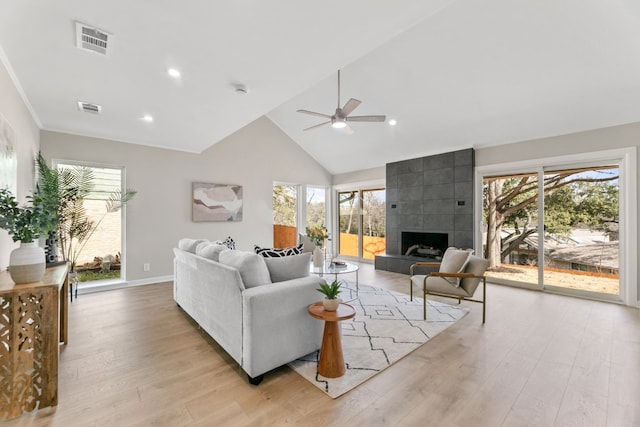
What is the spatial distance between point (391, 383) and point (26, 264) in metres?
2.64

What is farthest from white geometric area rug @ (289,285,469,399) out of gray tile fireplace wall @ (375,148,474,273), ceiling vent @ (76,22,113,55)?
ceiling vent @ (76,22,113,55)

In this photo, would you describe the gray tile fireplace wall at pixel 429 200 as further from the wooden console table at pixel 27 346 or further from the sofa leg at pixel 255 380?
the wooden console table at pixel 27 346

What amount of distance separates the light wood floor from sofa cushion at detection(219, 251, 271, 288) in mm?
722

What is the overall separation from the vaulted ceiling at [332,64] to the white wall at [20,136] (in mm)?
147

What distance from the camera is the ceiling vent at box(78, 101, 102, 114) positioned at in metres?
3.37

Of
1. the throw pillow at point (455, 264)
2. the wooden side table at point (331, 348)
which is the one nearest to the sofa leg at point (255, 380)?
the wooden side table at point (331, 348)

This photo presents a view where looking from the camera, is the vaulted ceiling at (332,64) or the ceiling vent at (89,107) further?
the ceiling vent at (89,107)

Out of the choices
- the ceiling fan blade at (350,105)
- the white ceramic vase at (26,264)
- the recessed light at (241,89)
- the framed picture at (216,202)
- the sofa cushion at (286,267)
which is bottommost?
the sofa cushion at (286,267)

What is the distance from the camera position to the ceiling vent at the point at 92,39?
2.10m

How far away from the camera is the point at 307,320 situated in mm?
2275

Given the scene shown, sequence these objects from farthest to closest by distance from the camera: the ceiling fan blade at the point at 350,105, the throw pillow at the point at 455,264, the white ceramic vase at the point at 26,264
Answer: the throw pillow at the point at 455,264, the ceiling fan blade at the point at 350,105, the white ceramic vase at the point at 26,264

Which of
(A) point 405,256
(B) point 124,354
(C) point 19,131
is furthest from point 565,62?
(C) point 19,131

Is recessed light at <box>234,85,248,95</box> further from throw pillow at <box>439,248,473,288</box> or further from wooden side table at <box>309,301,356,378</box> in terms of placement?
throw pillow at <box>439,248,473,288</box>

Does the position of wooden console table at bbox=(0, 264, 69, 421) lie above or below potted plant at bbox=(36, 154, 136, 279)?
below
